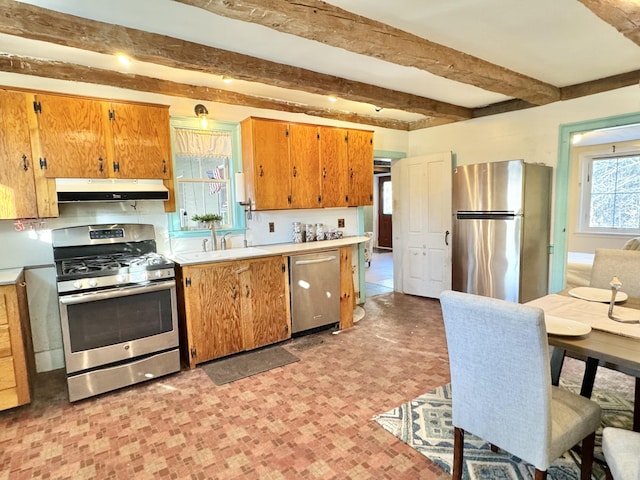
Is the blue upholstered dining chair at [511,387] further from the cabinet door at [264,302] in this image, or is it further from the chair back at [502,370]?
the cabinet door at [264,302]

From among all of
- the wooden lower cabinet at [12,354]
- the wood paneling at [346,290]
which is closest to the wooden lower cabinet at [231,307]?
the wood paneling at [346,290]

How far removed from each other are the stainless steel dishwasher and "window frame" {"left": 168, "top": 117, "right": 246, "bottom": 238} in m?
0.79

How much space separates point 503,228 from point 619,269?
5.11 ft

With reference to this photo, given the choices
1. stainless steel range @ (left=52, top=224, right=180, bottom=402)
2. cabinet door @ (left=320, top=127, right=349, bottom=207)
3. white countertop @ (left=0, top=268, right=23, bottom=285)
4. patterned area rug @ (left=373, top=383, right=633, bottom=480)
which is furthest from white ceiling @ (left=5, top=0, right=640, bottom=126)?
patterned area rug @ (left=373, top=383, right=633, bottom=480)

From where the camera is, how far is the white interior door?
4.75 m

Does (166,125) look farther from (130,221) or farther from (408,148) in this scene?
(408,148)

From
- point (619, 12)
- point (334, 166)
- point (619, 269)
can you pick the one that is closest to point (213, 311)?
point (334, 166)

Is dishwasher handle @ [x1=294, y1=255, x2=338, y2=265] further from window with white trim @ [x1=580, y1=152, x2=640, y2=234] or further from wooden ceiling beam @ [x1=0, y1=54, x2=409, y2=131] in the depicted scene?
window with white trim @ [x1=580, y1=152, x2=640, y2=234]

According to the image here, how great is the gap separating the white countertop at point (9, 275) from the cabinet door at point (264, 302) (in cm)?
157

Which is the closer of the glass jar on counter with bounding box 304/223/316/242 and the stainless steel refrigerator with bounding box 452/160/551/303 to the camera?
the stainless steel refrigerator with bounding box 452/160/551/303

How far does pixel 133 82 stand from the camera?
3.10 metres

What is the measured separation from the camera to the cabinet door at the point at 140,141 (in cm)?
286

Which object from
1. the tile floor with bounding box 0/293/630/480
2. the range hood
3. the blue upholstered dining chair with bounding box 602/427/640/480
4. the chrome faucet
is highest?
the range hood

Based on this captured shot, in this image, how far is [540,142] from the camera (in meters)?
4.10
